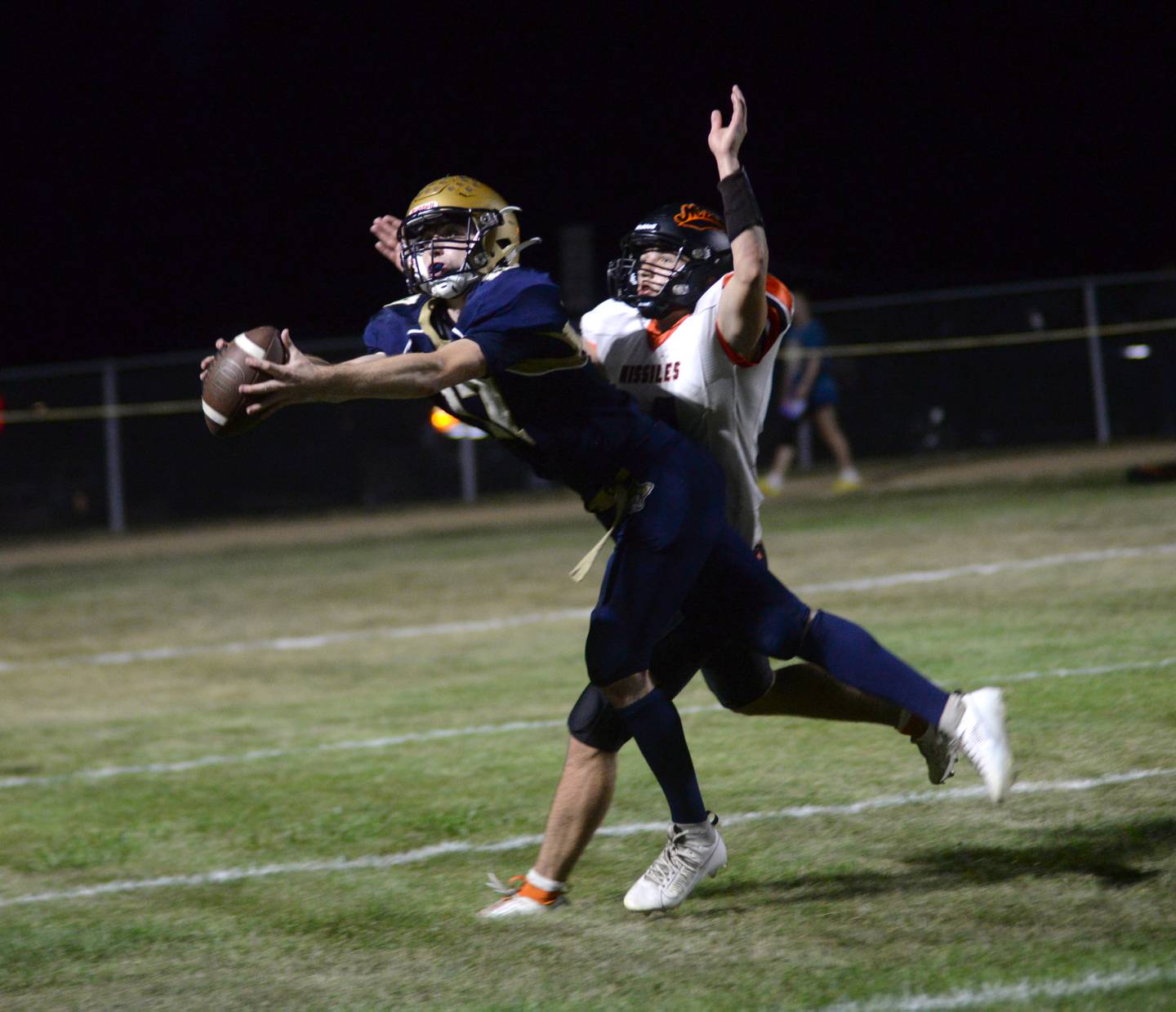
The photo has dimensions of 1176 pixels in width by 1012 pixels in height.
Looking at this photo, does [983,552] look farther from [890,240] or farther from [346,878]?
[890,240]

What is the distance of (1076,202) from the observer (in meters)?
31.9

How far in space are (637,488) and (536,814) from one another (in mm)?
1560

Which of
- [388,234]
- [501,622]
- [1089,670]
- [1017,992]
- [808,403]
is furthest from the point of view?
[808,403]

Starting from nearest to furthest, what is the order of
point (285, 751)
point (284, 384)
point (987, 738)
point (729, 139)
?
point (284, 384) → point (987, 738) → point (729, 139) → point (285, 751)

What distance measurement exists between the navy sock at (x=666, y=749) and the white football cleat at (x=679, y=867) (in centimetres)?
4

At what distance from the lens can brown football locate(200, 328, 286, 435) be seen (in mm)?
4211

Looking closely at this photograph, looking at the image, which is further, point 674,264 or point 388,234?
point 388,234

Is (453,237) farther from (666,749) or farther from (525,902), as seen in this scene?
(525,902)

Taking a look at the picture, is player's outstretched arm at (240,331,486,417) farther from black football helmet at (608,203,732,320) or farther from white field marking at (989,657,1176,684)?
white field marking at (989,657,1176,684)

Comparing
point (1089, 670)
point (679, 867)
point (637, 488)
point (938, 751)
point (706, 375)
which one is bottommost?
point (1089, 670)

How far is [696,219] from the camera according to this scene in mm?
5109

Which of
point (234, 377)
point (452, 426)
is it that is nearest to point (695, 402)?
point (452, 426)

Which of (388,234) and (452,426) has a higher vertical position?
(388,234)

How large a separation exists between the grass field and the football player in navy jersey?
1.39 feet
